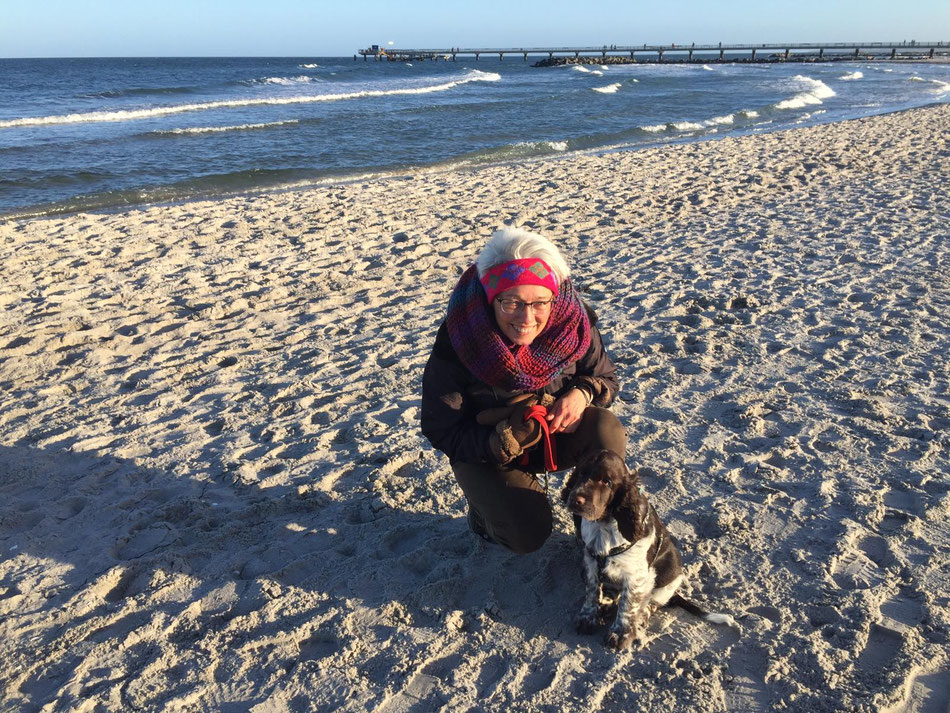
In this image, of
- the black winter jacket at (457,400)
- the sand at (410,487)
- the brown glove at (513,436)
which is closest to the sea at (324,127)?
the sand at (410,487)

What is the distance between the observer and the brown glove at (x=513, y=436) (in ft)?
8.46

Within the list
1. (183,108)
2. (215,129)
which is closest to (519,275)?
(215,129)

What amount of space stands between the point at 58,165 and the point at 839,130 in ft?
55.7

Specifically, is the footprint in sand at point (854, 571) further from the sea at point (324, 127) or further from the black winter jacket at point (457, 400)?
the sea at point (324, 127)

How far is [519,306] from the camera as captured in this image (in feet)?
8.38

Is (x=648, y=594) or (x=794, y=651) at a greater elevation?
(x=648, y=594)

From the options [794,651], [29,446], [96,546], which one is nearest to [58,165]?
[29,446]

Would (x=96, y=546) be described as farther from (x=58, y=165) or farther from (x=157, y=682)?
(x=58, y=165)

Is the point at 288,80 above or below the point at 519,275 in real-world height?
below

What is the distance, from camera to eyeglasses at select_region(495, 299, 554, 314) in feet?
8.36

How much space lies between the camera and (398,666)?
2.45m

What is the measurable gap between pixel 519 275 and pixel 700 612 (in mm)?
1435

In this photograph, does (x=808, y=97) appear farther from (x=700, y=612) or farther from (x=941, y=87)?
(x=700, y=612)

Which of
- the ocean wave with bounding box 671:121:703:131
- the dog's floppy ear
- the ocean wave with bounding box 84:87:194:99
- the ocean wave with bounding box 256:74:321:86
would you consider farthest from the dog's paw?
the ocean wave with bounding box 256:74:321:86
